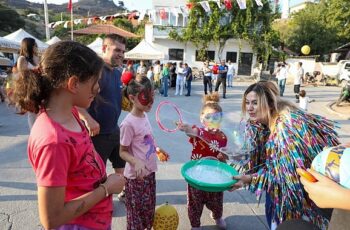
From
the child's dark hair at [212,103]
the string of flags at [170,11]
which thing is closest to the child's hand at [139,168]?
the child's dark hair at [212,103]

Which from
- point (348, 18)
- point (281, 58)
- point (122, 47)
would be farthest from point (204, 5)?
point (122, 47)

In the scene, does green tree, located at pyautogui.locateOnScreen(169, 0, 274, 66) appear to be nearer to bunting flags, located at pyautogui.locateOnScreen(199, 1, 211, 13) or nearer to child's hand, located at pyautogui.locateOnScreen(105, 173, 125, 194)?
bunting flags, located at pyautogui.locateOnScreen(199, 1, 211, 13)

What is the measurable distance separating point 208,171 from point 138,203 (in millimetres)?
683

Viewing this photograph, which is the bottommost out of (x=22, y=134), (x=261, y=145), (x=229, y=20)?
(x=22, y=134)

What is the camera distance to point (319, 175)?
114 centimetres

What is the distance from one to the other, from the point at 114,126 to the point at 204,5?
23.1 m

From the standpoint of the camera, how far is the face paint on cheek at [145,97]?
2348 millimetres

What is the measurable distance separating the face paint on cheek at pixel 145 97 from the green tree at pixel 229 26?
2418 cm

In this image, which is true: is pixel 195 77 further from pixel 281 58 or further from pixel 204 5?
Result: pixel 281 58

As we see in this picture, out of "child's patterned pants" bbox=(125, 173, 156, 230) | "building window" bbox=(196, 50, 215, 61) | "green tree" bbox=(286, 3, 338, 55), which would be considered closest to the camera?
"child's patterned pants" bbox=(125, 173, 156, 230)

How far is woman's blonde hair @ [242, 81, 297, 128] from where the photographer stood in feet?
6.71

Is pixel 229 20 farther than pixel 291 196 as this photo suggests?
Yes

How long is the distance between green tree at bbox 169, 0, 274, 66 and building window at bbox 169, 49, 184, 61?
1.28 meters

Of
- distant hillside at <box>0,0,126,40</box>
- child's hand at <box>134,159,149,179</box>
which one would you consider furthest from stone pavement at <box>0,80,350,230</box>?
distant hillside at <box>0,0,126,40</box>
